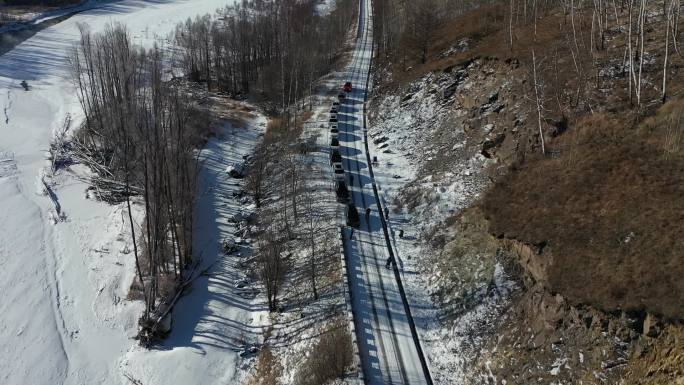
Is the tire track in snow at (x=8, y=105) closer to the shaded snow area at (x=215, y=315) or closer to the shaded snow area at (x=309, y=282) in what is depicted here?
the shaded snow area at (x=215, y=315)

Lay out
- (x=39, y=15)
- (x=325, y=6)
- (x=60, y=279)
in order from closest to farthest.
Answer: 1. (x=60, y=279)
2. (x=39, y=15)
3. (x=325, y=6)

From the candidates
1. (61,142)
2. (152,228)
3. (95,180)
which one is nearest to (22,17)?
(61,142)

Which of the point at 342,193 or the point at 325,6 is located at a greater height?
the point at 325,6

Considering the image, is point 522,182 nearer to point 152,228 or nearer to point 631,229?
point 631,229

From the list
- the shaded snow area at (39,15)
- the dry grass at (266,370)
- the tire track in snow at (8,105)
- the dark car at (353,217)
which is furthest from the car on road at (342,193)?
the shaded snow area at (39,15)

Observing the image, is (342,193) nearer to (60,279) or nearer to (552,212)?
(552,212)

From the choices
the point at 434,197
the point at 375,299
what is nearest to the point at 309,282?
the point at 375,299
